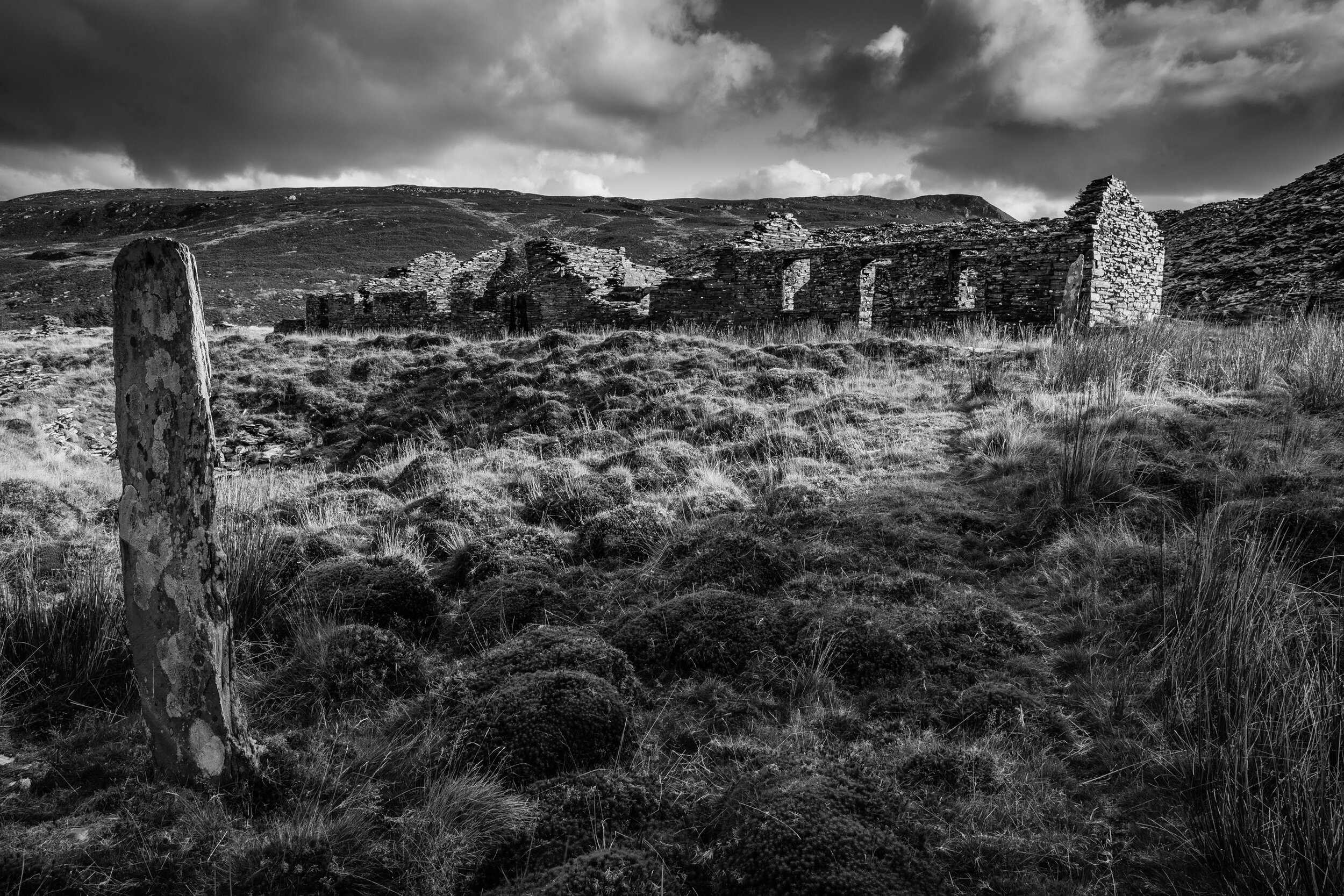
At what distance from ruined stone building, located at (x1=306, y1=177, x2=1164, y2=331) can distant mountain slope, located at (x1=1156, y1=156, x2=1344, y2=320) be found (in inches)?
62.0

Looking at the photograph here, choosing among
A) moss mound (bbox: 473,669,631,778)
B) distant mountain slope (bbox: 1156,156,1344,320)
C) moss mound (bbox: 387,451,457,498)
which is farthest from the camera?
distant mountain slope (bbox: 1156,156,1344,320)

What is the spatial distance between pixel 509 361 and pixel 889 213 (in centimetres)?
8182

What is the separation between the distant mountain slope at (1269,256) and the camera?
16969mm

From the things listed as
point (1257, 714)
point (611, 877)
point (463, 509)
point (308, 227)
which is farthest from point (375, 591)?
point (308, 227)

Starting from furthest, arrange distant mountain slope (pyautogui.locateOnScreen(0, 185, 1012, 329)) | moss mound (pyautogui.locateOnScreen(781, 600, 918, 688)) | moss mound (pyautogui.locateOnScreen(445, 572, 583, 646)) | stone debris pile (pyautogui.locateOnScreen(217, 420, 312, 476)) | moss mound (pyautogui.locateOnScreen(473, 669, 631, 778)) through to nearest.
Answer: distant mountain slope (pyautogui.locateOnScreen(0, 185, 1012, 329)) < stone debris pile (pyautogui.locateOnScreen(217, 420, 312, 476)) < moss mound (pyautogui.locateOnScreen(445, 572, 583, 646)) < moss mound (pyautogui.locateOnScreen(781, 600, 918, 688)) < moss mound (pyautogui.locateOnScreen(473, 669, 631, 778))

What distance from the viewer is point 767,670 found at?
430cm

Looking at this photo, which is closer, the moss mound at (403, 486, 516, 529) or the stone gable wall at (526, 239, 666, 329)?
the moss mound at (403, 486, 516, 529)

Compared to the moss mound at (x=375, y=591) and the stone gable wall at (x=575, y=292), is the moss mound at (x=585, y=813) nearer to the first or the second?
the moss mound at (x=375, y=591)

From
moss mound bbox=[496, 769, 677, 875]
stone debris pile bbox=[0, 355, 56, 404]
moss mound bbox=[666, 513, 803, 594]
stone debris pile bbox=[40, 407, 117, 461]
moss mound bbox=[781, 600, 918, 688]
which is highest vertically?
stone debris pile bbox=[0, 355, 56, 404]

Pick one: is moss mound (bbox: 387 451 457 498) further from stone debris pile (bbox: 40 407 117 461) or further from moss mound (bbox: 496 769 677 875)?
stone debris pile (bbox: 40 407 117 461)

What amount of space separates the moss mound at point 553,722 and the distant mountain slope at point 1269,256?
1831cm

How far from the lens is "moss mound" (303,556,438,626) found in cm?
527

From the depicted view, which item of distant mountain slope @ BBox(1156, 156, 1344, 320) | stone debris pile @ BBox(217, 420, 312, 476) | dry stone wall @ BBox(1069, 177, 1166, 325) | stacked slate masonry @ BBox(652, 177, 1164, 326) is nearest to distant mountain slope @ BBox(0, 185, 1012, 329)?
stone debris pile @ BBox(217, 420, 312, 476)

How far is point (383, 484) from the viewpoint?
9945mm
